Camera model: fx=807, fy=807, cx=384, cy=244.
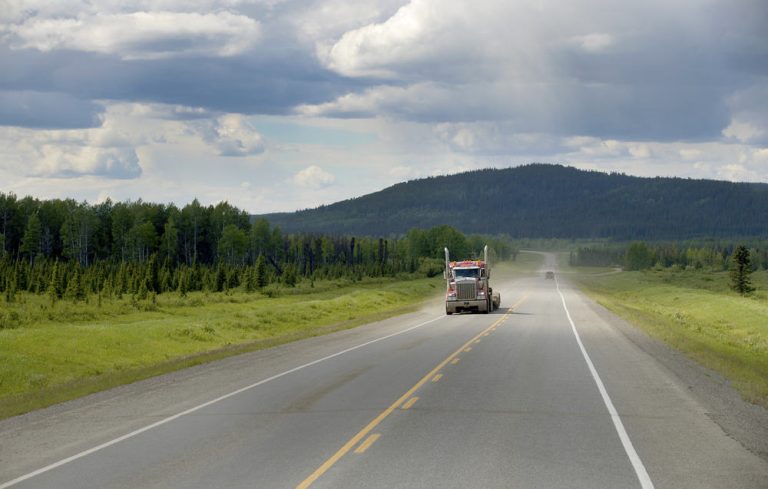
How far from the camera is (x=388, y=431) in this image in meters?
13.2

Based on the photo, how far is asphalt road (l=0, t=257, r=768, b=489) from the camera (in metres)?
10.3

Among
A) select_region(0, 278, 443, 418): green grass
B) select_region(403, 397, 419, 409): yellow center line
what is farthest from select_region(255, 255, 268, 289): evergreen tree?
select_region(403, 397, 419, 409): yellow center line

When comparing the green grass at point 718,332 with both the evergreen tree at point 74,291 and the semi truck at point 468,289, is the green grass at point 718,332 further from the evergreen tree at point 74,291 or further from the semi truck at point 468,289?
the evergreen tree at point 74,291

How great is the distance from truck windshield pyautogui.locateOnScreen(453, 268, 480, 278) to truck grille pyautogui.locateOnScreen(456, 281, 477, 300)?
51 centimetres

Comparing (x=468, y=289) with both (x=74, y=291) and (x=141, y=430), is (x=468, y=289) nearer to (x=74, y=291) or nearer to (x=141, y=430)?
Answer: (x=141, y=430)

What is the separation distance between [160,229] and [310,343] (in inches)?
5448

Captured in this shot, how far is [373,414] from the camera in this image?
14.9 m

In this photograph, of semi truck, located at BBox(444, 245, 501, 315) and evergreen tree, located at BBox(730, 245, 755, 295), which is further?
evergreen tree, located at BBox(730, 245, 755, 295)

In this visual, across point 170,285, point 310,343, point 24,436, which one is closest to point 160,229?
point 170,285

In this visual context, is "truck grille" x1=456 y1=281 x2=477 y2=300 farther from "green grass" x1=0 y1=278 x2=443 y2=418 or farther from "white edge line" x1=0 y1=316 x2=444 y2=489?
"white edge line" x1=0 y1=316 x2=444 y2=489

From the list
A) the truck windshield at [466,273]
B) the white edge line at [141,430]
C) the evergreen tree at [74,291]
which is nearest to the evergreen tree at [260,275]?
the evergreen tree at [74,291]

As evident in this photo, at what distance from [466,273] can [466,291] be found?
1159 mm

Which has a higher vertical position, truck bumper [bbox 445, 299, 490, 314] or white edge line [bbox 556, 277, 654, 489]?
white edge line [bbox 556, 277, 654, 489]

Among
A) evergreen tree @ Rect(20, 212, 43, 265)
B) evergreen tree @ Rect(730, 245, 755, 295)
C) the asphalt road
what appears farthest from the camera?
evergreen tree @ Rect(20, 212, 43, 265)
